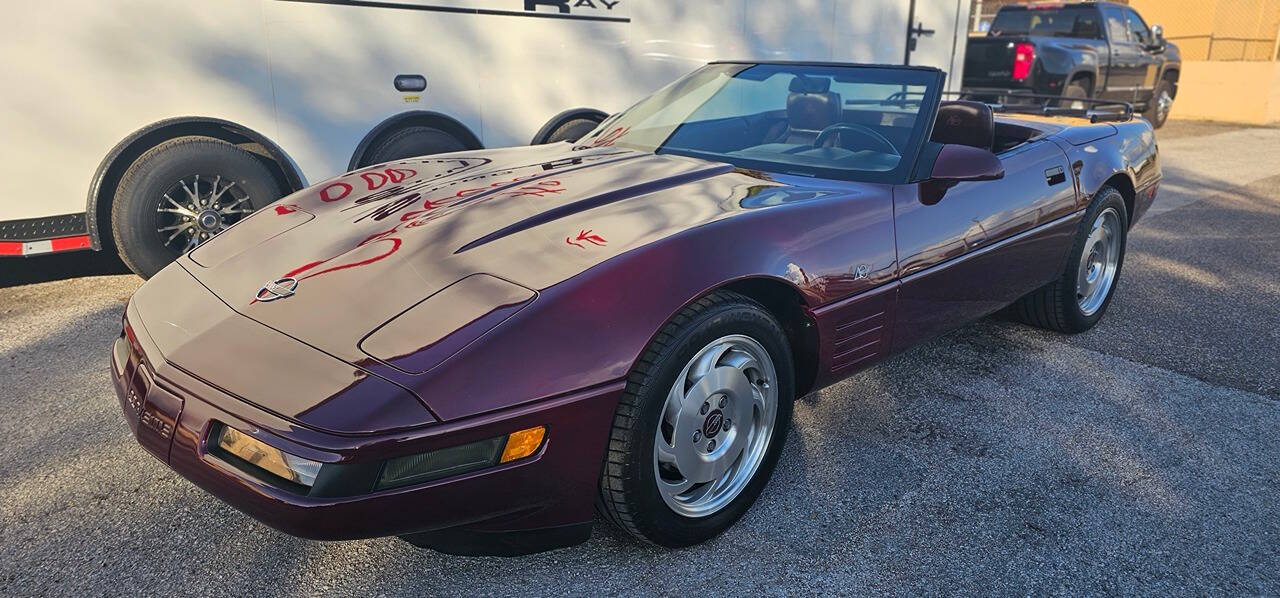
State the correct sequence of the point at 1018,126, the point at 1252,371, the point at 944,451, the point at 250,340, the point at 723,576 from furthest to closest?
the point at 1018,126
the point at 1252,371
the point at 944,451
the point at 723,576
the point at 250,340

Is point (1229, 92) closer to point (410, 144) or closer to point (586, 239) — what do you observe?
point (410, 144)

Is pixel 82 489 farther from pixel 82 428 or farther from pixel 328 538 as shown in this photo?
pixel 328 538

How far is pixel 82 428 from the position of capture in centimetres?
299

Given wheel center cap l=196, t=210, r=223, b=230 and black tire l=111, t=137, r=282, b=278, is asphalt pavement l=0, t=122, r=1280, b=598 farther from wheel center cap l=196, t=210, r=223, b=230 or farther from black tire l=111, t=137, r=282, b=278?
wheel center cap l=196, t=210, r=223, b=230

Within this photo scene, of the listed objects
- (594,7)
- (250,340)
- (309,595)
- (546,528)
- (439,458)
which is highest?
(594,7)

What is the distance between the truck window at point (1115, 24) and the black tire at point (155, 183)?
12.1 meters

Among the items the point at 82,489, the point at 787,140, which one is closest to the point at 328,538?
the point at 82,489

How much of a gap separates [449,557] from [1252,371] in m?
3.33

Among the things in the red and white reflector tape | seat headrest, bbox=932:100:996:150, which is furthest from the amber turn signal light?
the red and white reflector tape

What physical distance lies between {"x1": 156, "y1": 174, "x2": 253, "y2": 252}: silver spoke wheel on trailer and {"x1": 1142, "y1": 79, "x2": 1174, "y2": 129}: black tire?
13.7 m

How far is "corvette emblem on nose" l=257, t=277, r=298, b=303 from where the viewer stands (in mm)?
2182

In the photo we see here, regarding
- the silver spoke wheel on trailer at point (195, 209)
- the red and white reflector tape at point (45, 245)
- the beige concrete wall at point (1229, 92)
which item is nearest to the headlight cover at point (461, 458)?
the silver spoke wheel on trailer at point (195, 209)

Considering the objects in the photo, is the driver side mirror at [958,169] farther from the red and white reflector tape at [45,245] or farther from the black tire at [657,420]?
the red and white reflector tape at [45,245]

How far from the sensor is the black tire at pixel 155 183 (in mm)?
4434
